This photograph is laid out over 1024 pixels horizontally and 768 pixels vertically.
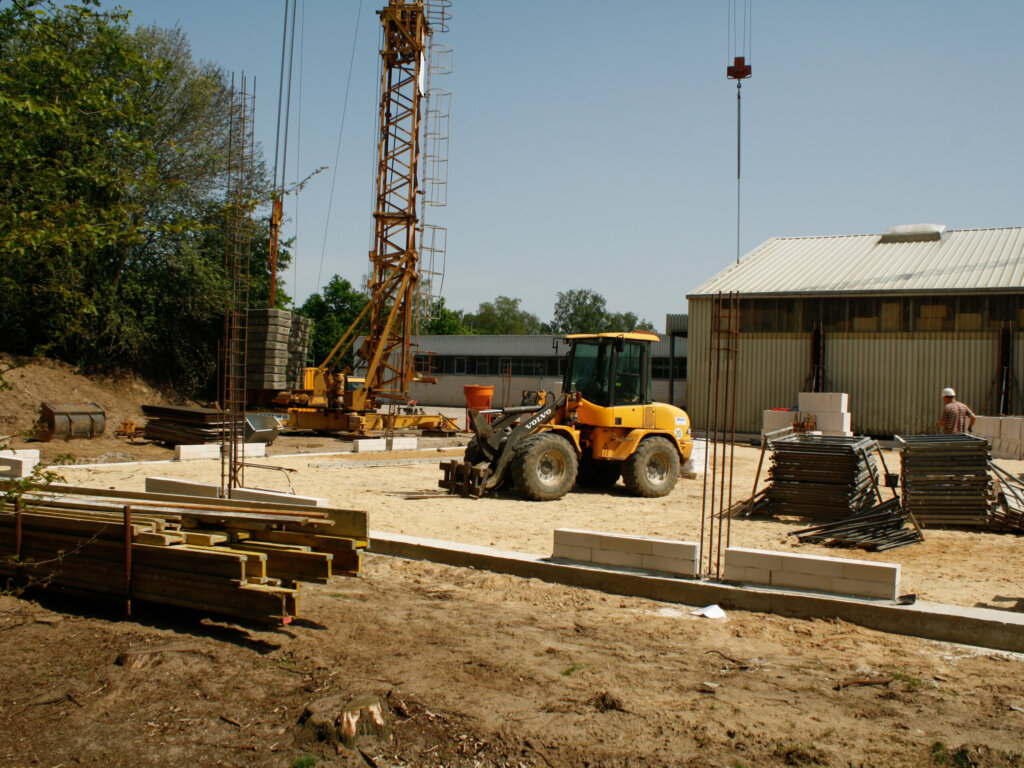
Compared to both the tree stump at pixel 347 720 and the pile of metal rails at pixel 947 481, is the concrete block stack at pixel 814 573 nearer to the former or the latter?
the tree stump at pixel 347 720

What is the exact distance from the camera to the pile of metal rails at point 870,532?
8.95 metres

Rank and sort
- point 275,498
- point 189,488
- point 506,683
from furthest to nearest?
point 189,488 → point 275,498 → point 506,683

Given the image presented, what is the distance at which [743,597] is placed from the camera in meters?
6.68

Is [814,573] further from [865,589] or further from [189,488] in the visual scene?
[189,488]

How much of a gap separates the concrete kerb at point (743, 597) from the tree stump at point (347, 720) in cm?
321

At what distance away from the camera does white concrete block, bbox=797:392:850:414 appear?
977 inches

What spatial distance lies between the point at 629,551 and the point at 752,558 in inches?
43.0

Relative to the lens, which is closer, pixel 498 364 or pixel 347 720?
pixel 347 720

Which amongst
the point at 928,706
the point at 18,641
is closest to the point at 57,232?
the point at 18,641

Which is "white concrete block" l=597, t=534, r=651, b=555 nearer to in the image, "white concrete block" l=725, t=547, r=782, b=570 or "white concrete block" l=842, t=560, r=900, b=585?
"white concrete block" l=725, t=547, r=782, b=570

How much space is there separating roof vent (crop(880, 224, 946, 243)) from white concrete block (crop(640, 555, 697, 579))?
101ft

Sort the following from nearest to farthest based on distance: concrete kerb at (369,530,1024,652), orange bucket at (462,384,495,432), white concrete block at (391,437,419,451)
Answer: concrete kerb at (369,530,1024,652) → white concrete block at (391,437,419,451) → orange bucket at (462,384,495,432)

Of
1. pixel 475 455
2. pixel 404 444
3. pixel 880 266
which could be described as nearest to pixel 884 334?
pixel 880 266

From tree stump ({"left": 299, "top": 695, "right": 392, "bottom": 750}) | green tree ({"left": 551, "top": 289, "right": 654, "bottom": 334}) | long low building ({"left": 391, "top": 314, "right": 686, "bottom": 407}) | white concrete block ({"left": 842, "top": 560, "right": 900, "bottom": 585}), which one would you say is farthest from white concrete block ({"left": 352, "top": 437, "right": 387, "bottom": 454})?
green tree ({"left": 551, "top": 289, "right": 654, "bottom": 334})
